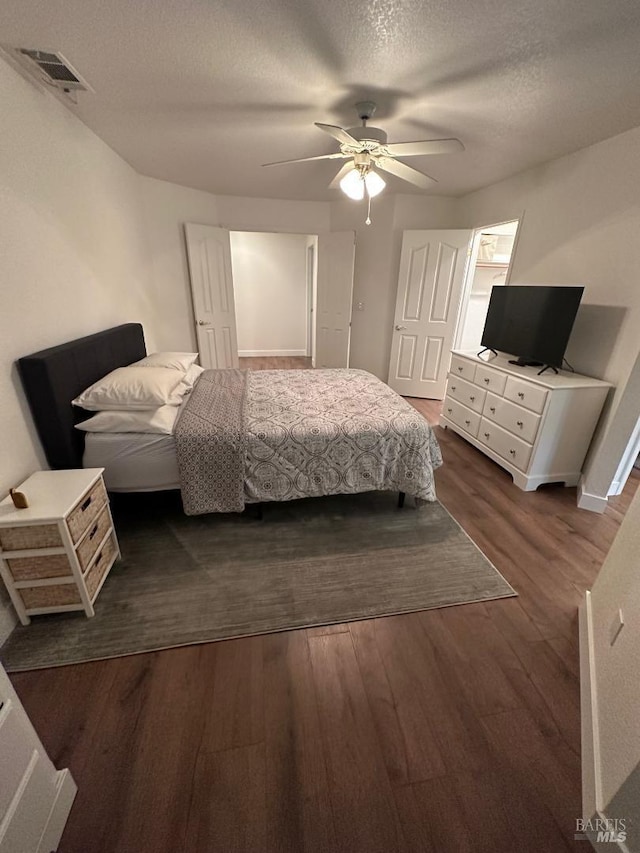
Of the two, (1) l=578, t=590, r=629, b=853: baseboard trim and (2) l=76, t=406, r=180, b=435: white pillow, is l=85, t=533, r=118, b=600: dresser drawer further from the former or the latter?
(1) l=578, t=590, r=629, b=853: baseboard trim

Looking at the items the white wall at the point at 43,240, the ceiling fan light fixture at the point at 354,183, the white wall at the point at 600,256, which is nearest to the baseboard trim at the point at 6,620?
the white wall at the point at 43,240

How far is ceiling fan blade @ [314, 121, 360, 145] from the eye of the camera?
5.88ft

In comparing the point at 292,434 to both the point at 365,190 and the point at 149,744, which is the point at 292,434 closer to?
the point at 149,744

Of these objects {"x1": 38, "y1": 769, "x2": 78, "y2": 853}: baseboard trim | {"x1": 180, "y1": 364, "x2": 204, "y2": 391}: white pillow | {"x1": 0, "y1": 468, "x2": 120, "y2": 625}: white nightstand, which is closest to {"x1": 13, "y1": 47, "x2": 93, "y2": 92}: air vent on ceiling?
{"x1": 180, "y1": 364, "x2": 204, "y2": 391}: white pillow

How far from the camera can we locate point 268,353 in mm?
6711

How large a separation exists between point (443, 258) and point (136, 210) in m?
3.33

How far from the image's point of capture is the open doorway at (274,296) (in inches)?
239

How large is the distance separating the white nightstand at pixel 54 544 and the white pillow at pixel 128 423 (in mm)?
317

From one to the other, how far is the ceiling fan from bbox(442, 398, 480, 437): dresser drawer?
192 cm

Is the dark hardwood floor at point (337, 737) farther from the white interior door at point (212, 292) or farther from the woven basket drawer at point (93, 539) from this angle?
the white interior door at point (212, 292)

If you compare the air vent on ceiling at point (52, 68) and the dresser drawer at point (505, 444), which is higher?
the air vent on ceiling at point (52, 68)

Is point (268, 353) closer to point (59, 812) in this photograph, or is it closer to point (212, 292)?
point (212, 292)

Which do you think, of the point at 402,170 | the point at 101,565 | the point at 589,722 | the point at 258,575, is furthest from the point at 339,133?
the point at 589,722

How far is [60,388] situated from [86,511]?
2.24ft
